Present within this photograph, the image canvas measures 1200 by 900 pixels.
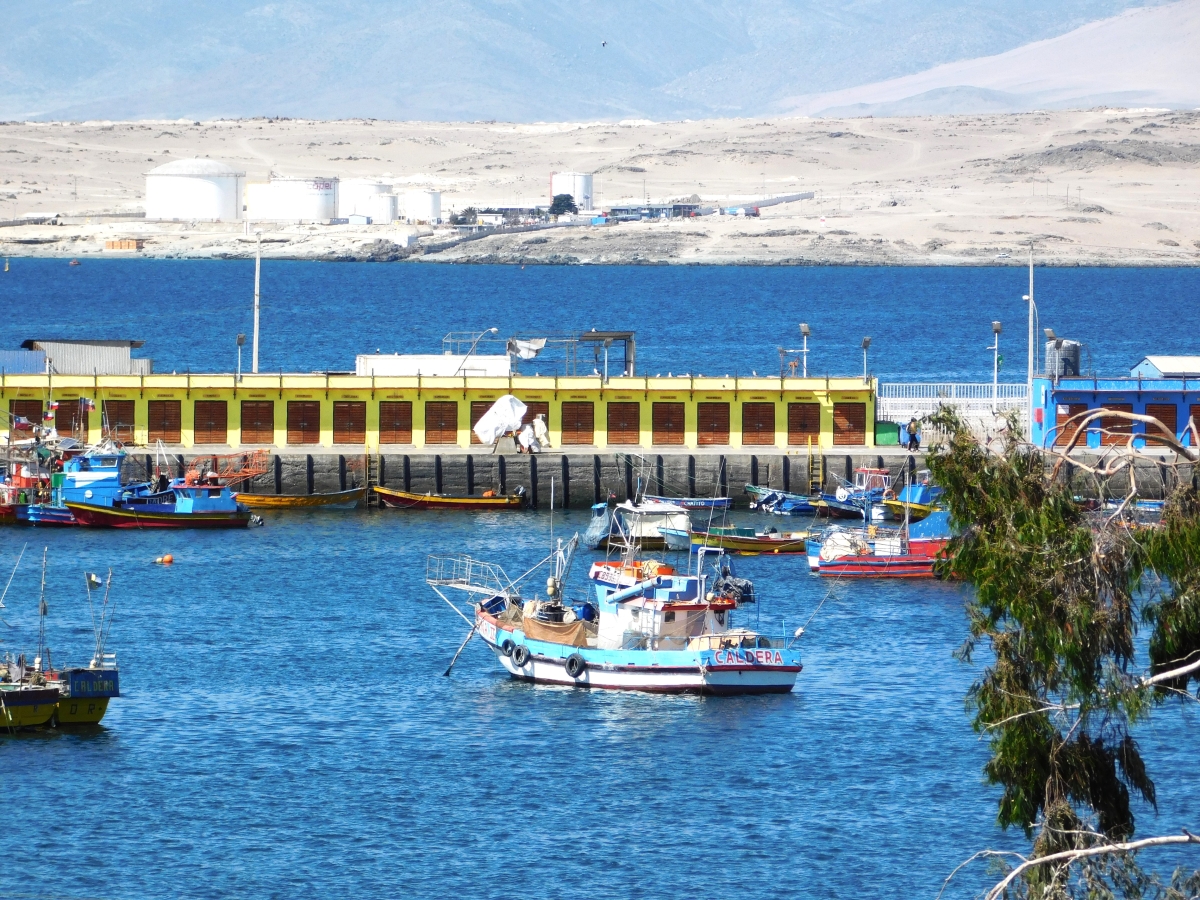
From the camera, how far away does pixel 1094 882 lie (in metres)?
22.3

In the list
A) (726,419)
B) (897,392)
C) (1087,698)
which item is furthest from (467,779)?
(897,392)

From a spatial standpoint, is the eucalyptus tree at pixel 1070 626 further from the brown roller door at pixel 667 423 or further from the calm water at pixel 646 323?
the calm water at pixel 646 323

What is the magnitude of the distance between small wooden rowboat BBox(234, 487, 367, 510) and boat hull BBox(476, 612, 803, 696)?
25413 millimetres

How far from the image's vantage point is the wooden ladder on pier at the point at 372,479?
70750 millimetres

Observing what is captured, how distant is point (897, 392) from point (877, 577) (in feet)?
98.7

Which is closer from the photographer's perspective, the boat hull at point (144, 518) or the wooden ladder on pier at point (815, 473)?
the boat hull at point (144, 518)

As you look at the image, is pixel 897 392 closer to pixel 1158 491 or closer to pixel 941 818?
pixel 1158 491

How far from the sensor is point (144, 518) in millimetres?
66062

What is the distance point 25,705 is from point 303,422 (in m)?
33.1

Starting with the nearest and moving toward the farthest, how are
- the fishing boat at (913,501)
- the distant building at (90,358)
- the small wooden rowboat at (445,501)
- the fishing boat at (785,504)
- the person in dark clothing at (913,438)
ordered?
the fishing boat at (913,501) < the fishing boat at (785,504) < the small wooden rowboat at (445,501) < the person in dark clothing at (913,438) < the distant building at (90,358)

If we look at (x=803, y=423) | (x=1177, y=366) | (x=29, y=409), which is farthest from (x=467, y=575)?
(x=1177, y=366)

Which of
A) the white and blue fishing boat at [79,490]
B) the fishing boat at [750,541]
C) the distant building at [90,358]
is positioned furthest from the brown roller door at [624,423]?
the distant building at [90,358]

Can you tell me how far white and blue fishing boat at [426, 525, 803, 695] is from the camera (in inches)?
1784

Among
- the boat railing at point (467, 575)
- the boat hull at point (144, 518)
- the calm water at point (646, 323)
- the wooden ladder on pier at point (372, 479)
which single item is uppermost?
the calm water at point (646, 323)
